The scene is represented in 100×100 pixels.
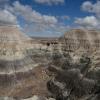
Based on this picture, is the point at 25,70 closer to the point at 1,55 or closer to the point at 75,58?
the point at 1,55

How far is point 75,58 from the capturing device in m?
39.0

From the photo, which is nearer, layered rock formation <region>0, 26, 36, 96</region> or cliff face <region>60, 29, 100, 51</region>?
layered rock formation <region>0, 26, 36, 96</region>

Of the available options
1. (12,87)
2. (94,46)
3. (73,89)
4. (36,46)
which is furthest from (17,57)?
(94,46)

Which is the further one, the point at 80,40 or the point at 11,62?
the point at 80,40

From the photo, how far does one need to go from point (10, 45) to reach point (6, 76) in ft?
16.9

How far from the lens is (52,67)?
134 ft

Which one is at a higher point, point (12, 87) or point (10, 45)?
point (10, 45)

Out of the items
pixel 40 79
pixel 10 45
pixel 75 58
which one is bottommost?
pixel 40 79

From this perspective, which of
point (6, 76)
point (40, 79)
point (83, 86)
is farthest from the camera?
point (40, 79)

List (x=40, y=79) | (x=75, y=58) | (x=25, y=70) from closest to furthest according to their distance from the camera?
(x=25, y=70) → (x=40, y=79) → (x=75, y=58)

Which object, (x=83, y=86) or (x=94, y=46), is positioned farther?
(x=94, y=46)

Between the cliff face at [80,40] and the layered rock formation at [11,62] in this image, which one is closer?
the layered rock formation at [11,62]

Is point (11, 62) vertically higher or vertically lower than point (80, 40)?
lower

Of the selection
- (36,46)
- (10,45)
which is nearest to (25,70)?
(10,45)
